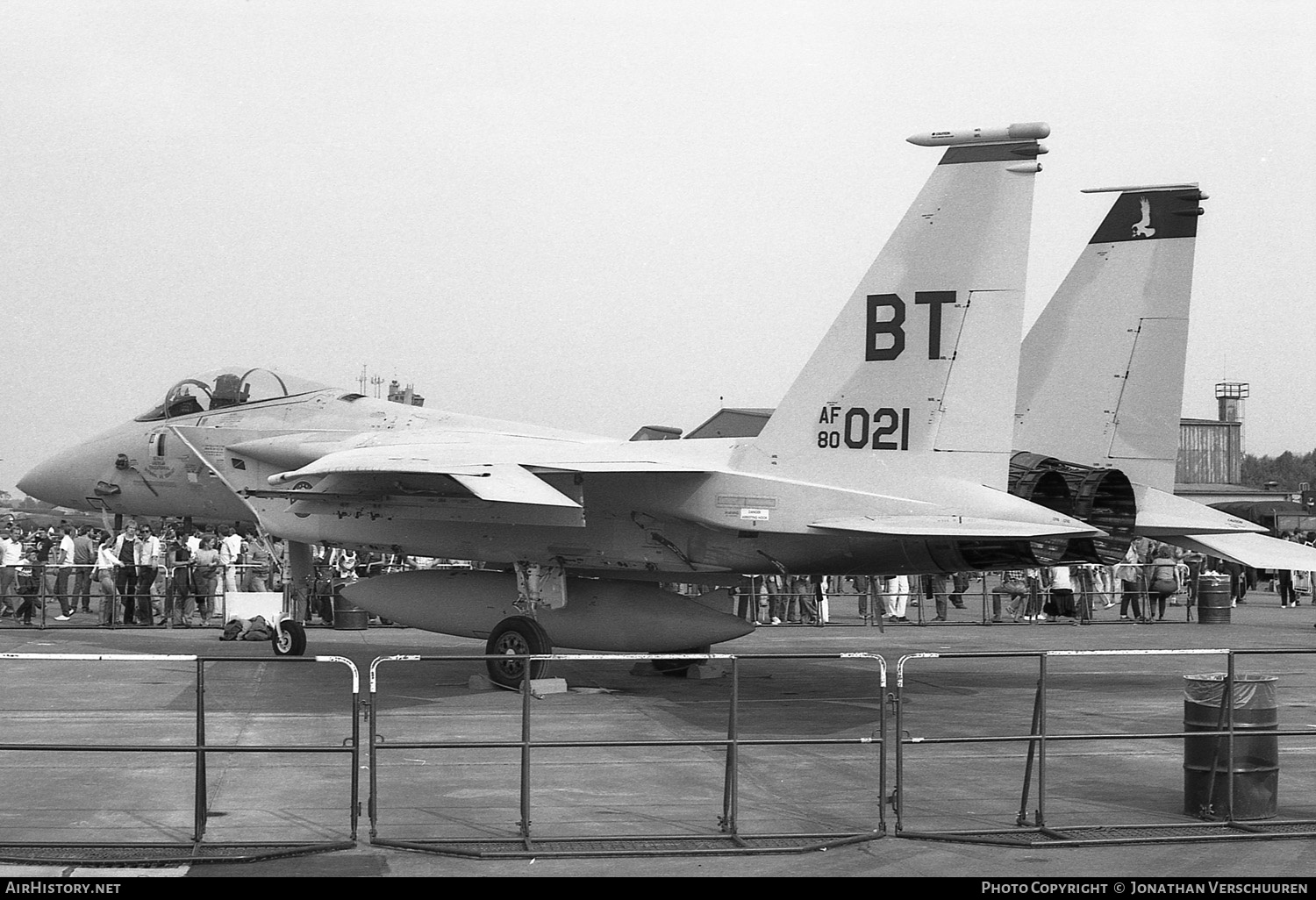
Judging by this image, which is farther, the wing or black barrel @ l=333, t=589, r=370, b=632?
black barrel @ l=333, t=589, r=370, b=632

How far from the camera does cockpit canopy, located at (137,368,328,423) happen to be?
15005 mm

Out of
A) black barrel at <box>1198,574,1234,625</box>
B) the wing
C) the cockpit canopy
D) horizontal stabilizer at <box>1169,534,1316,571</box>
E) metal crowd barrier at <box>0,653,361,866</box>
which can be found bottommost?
black barrel at <box>1198,574,1234,625</box>

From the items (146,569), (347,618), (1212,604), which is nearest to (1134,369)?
(1212,604)

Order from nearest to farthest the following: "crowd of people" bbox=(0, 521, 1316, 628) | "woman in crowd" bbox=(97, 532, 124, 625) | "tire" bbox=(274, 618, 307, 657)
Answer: "tire" bbox=(274, 618, 307, 657) < "woman in crowd" bbox=(97, 532, 124, 625) < "crowd of people" bbox=(0, 521, 1316, 628)

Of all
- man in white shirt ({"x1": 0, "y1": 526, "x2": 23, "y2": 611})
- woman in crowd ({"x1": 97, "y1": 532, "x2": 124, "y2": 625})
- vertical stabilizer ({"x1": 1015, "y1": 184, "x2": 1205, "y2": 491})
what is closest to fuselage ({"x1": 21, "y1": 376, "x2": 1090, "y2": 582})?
vertical stabilizer ({"x1": 1015, "y1": 184, "x2": 1205, "y2": 491})

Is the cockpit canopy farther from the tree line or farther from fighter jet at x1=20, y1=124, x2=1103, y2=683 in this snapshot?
the tree line

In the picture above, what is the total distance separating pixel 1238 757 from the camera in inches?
287

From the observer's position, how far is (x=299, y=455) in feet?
46.5

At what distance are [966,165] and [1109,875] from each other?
666 cm

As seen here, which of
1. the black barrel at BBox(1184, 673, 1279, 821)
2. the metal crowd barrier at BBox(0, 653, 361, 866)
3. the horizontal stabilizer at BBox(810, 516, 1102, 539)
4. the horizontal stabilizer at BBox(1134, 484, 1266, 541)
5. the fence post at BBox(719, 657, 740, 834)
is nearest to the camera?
the metal crowd barrier at BBox(0, 653, 361, 866)

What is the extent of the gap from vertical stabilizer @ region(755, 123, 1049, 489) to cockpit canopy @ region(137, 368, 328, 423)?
658cm

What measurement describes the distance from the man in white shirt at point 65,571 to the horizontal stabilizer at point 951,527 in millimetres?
14563

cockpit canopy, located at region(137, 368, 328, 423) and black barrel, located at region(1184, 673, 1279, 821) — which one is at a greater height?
cockpit canopy, located at region(137, 368, 328, 423)

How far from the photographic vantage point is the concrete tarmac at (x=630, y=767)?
639 centimetres
